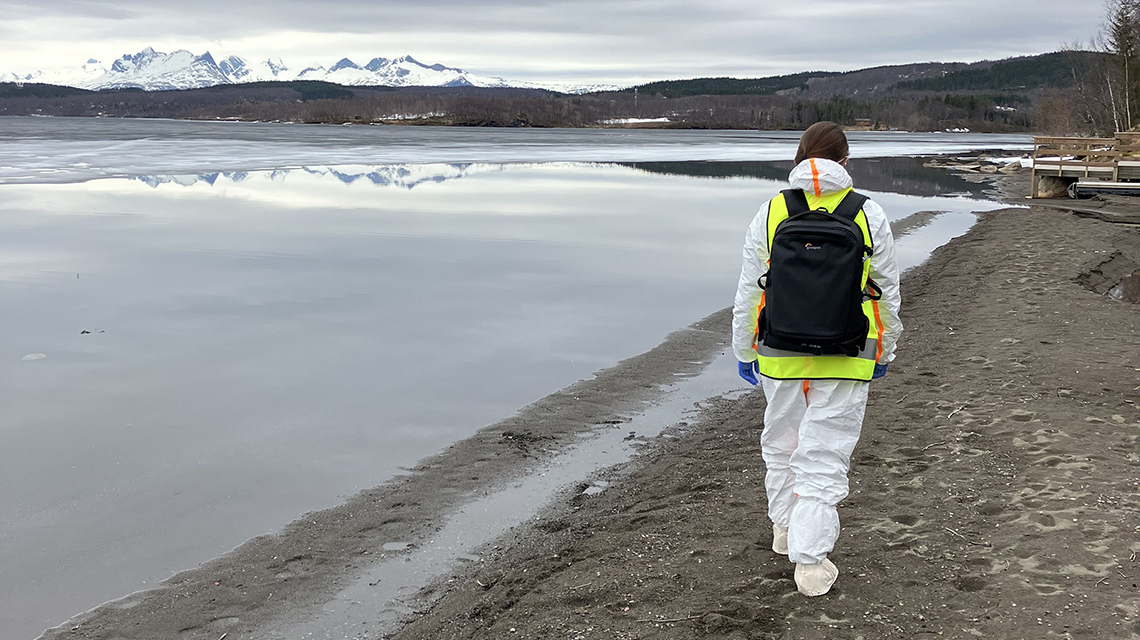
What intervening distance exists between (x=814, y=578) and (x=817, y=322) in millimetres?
1116

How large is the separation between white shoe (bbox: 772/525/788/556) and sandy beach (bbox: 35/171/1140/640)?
0.04m

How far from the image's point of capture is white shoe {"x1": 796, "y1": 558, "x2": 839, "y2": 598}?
400cm

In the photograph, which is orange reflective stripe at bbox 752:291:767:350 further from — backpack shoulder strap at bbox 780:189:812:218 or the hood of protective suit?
the hood of protective suit

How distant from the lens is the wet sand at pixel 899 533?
12.8 ft

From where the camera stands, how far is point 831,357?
3740mm

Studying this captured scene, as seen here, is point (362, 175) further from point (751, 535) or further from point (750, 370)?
point (750, 370)

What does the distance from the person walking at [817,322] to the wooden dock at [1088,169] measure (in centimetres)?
2359

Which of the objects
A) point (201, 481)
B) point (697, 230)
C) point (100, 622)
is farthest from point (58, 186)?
point (100, 622)

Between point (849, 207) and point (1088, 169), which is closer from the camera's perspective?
point (849, 207)

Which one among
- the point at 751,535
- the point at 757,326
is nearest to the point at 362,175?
the point at 751,535

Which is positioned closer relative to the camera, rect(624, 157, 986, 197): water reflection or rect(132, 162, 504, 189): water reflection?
rect(132, 162, 504, 189): water reflection

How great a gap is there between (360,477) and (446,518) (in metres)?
0.86

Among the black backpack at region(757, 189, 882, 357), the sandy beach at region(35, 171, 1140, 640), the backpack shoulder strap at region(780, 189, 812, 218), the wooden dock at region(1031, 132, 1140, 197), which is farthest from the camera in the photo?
the wooden dock at region(1031, 132, 1140, 197)

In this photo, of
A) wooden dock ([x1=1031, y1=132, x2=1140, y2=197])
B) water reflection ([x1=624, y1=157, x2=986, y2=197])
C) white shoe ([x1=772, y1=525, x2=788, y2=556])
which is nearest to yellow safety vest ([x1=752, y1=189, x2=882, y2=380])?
white shoe ([x1=772, y1=525, x2=788, y2=556])
